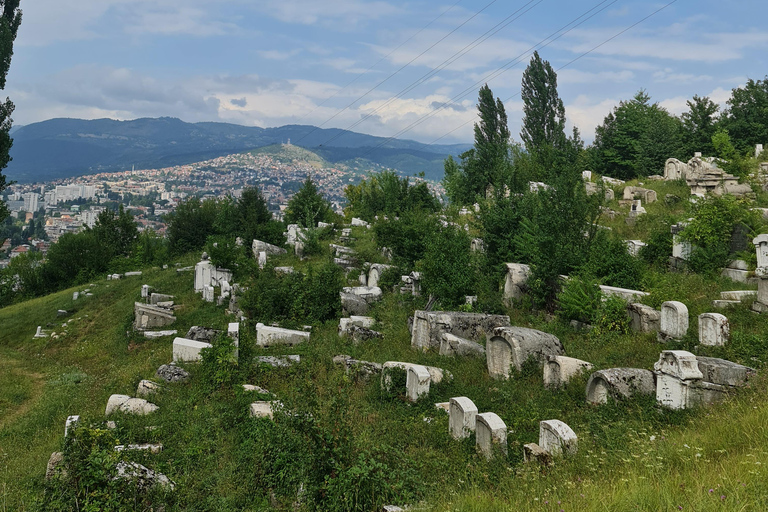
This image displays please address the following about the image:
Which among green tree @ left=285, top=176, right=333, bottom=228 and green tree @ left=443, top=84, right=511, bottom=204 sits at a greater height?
green tree @ left=443, top=84, right=511, bottom=204

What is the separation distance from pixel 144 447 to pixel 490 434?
4.72 m

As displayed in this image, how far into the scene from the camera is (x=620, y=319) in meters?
10.6

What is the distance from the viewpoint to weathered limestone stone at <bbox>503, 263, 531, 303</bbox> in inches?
540

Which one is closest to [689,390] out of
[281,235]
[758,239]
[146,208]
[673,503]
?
[673,503]

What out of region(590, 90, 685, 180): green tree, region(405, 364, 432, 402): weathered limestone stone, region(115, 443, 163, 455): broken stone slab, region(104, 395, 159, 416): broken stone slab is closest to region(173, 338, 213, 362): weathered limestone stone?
region(104, 395, 159, 416): broken stone slab

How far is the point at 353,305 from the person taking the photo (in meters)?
14.9

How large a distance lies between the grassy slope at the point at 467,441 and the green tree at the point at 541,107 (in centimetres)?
2975

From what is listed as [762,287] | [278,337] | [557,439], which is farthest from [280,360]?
[762,287]

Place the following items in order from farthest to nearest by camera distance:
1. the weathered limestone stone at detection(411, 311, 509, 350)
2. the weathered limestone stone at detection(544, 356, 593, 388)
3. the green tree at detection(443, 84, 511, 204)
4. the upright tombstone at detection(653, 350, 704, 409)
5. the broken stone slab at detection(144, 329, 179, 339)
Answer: the green tree at detection(443, 84, 511, 204) → the broken stone slab at detection(144, 329, 179, 339) → the weathered limestone stone at detection(411, 311, 509, 350) → the weathered limestone stone at detection(544, 356, 593, 388) → the upright tombstone at detection(653, 350, 704, 409)

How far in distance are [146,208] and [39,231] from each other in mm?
45021

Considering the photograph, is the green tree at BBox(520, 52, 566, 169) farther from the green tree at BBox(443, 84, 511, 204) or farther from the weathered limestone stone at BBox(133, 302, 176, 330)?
the weathered limestone stone at BBox(133, 302, 176, 330)

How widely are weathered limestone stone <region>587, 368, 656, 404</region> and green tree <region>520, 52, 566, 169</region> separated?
3431cm

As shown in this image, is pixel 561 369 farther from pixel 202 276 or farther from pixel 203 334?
pixel 202 276

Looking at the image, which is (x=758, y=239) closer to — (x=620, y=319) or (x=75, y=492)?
(x=620, y=319)
